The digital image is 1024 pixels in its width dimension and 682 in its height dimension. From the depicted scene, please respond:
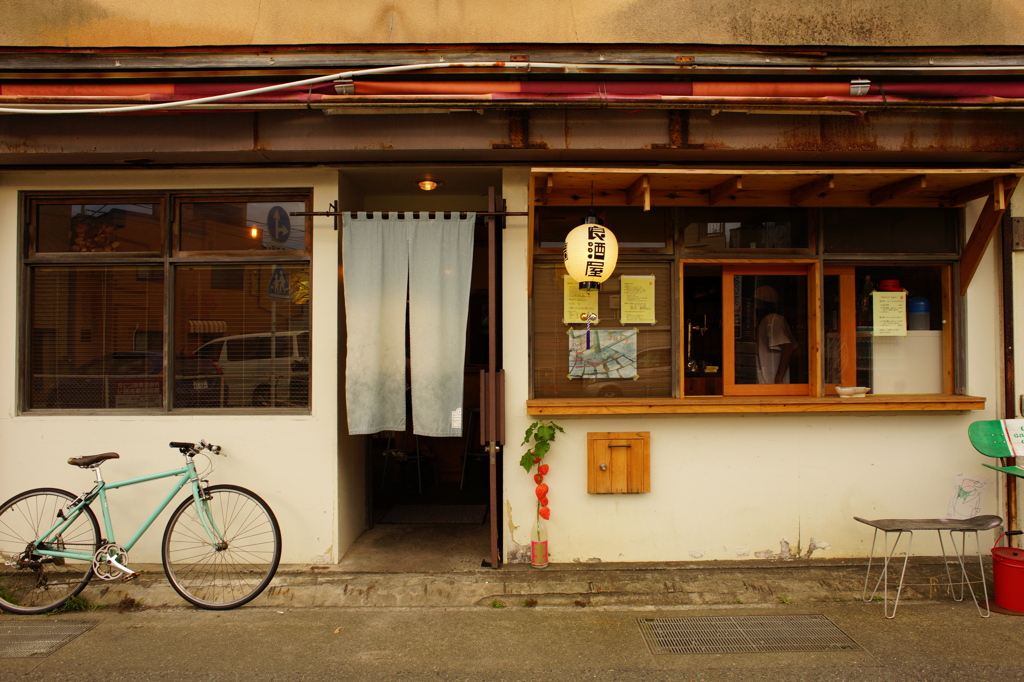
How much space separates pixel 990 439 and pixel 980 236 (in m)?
1.83

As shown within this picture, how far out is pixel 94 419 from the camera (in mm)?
5566

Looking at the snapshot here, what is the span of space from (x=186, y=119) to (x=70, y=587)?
4039 mm

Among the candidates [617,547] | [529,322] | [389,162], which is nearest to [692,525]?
[617,547]

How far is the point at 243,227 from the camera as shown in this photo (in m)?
5.77

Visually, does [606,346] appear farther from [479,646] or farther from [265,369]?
[265,369]

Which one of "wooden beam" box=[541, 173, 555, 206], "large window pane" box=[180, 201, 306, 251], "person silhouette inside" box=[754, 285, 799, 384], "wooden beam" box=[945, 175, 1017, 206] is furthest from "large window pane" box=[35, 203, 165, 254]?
"wooden beam" box=[945, 175, 1017, 206]

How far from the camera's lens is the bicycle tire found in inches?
194

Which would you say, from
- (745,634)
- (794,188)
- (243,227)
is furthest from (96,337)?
(794,188)

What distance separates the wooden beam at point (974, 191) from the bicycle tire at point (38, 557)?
316 inches

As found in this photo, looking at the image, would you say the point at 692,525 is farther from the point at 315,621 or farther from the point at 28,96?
the point at 28,96

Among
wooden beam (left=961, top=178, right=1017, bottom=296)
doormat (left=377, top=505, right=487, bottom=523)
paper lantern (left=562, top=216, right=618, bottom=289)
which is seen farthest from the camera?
doormat (left=377, top=505, right=487, bottom=523)

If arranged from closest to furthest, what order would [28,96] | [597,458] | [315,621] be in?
[315,621] → [28,96] → [597,458]

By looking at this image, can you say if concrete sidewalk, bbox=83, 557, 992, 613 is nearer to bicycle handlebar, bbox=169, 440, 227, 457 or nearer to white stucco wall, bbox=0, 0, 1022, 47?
bicycle handlebar, bbox=169, 440, 227, 457

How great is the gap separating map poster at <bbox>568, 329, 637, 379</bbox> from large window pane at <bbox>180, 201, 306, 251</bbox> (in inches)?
109
